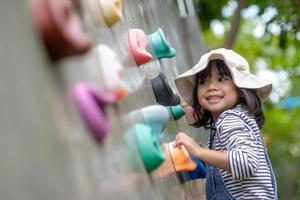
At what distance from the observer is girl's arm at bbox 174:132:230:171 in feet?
7.22

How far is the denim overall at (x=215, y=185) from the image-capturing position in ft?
7.82

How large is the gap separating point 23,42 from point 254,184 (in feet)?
4.60

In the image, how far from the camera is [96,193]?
1.20 metres

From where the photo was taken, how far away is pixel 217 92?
243 centimetres

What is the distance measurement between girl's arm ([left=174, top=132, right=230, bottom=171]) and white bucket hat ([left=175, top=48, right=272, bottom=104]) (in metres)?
0.27

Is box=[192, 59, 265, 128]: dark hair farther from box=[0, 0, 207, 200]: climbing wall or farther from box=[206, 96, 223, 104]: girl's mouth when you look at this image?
box=[0, 0, 207, 200]: climbing wall

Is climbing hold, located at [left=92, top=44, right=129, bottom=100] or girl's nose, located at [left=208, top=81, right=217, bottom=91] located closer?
climbing hold, located at [left=92, top=44, right=129, bottom=100]

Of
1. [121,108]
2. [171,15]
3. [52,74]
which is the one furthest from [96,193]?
[171,15]

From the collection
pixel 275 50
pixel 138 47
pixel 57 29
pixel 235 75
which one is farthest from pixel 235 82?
pixel 275 50

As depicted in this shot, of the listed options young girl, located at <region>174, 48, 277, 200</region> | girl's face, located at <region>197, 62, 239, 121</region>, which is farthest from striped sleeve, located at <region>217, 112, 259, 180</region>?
girl's face, located at <region>197, 62, 239, 121</region>

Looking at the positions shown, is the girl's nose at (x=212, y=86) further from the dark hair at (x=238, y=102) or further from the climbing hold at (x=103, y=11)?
the climbing hold at (x=103, y=11)

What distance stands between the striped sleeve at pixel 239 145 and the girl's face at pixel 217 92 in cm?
12

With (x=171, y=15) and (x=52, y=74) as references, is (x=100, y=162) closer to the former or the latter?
(x=52, y=74)

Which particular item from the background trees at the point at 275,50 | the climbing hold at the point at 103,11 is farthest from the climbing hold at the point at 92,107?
the background trees at the point at 275,50
